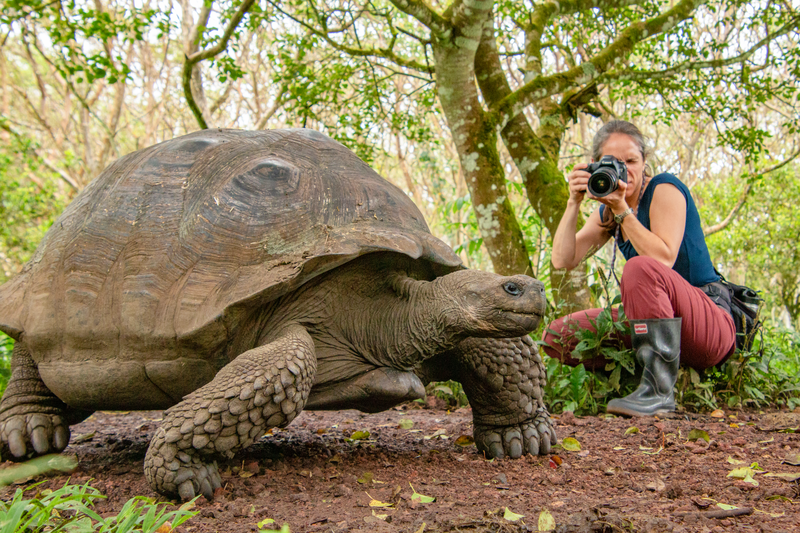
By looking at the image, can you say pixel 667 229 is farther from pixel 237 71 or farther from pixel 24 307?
pixel 237 71

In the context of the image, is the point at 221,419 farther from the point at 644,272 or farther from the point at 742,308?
the point at 742,308

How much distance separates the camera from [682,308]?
3.43m

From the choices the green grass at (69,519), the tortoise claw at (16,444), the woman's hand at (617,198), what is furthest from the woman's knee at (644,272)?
the tortoise claw at (16,444)

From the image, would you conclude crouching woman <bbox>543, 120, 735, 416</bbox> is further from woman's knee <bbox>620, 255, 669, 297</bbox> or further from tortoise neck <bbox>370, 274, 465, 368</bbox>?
tortoise neck <bbox>370, 274, 465, 368</bbox>

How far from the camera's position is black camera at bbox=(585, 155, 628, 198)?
3219 mm

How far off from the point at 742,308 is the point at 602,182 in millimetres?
1318

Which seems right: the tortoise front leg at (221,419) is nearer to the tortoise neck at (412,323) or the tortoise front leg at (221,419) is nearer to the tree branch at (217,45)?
the tortoise neck at (412,323)

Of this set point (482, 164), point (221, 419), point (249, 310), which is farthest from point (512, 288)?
point (482, 164)

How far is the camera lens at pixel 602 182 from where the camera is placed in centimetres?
321

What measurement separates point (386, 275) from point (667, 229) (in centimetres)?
173

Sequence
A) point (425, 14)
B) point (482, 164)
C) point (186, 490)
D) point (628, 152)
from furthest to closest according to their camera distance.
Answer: point (482, 164), point (425, 14), point (628, 152), point (186, 490)

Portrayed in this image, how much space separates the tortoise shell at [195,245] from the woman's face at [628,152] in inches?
52.3

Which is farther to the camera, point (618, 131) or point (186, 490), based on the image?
point (618, 131)

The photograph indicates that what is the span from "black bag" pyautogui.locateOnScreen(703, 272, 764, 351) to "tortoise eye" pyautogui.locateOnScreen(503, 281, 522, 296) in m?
1.95
